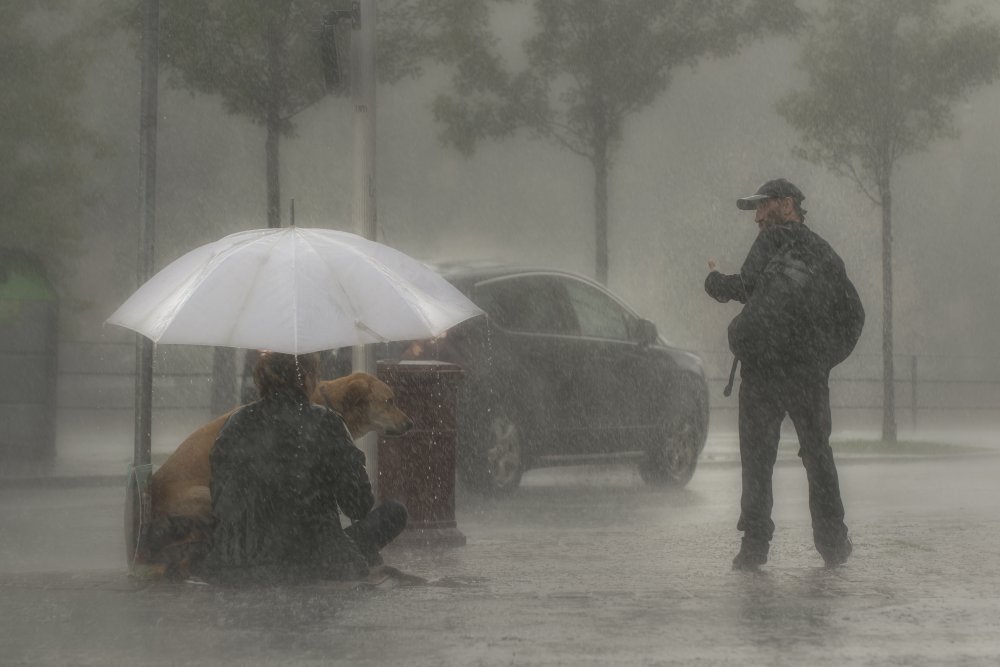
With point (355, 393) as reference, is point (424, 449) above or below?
below

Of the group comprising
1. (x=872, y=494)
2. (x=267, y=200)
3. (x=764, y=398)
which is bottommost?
(x=872, y=494)

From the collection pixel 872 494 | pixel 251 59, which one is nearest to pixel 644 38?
pixel 251 59

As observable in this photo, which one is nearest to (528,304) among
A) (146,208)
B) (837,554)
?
(146,208)

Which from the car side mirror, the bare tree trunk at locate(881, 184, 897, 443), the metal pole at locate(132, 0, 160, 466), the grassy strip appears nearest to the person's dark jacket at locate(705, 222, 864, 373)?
the metal pole at locate(132, 0, 160, 466)

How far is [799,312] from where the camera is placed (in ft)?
25.9

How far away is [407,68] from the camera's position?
20094 millimetres

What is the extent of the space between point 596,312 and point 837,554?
545 cm

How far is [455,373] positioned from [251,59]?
→ 10.9 meters

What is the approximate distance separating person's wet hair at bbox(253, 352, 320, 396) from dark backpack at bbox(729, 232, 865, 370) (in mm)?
2287

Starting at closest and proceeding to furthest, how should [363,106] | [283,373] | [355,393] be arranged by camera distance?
[283,373], [355,393], [363,106]

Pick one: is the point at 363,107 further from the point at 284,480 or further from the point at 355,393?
the point at 284,480

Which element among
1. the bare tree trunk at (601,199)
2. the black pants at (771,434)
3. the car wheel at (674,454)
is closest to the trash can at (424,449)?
the black pants at (771,434)

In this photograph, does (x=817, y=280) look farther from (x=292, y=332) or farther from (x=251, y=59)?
(x=251, y=59)

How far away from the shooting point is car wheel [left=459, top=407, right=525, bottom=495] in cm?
1205
